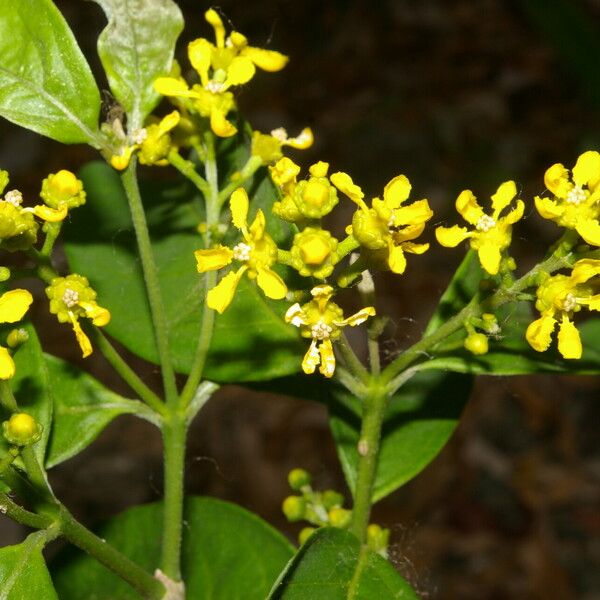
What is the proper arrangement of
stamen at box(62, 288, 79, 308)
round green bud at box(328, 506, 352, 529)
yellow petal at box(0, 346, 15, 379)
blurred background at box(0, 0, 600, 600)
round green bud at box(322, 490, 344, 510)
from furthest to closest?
1. blurred background at box(0, 0, 600, 600)
2. round green bud at box(322, 490, 344, 510)
3. round green bud at box(328, 506, 352, 529)
4. stamen at box(62, 288, 79, 308)
5. yellow petal at box(0, 346, 15, 379)

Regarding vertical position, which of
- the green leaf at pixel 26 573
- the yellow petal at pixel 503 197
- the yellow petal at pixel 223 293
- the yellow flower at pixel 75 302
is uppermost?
the yellow petal at pixel 503 197

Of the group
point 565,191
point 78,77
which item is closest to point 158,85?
point 78,77

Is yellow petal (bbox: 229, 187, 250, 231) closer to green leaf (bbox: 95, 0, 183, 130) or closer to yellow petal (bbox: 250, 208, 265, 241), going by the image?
yellow petal (bbox: 250, 208, 265, 241)

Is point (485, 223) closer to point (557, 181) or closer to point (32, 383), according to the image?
point (557, 181)

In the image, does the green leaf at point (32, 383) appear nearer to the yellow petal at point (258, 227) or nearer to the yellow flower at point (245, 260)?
the yellow flower at point (245, 260)

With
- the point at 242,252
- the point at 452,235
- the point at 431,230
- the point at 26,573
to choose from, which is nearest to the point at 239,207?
the point at 242,252

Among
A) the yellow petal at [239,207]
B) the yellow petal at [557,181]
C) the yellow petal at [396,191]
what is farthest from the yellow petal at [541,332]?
the yellow petal at [239,207]

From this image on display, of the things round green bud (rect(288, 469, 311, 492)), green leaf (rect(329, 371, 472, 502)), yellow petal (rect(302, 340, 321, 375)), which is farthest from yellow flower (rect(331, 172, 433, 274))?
round green bud (rect(288, 469, 311, 492))
